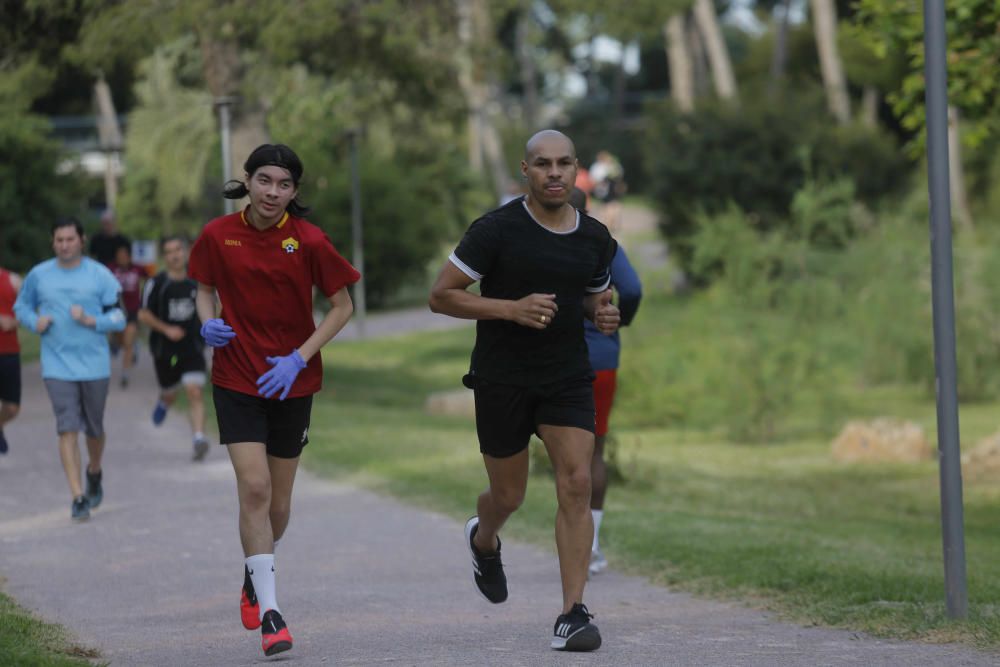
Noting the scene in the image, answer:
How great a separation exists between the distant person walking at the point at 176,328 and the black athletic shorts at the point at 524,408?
23.4ft

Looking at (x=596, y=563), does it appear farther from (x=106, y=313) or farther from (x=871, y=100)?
(x=871, y=100)

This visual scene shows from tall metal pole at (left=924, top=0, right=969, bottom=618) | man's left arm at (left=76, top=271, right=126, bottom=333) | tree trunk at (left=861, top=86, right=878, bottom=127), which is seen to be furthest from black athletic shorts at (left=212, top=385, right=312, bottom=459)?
tree trunk at (left=861, top=86, right=878, bottom=127)

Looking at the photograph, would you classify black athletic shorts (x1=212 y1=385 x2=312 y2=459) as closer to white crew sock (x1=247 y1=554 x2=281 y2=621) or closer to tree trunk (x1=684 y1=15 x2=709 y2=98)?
white crew sock (x1=247 y1=554 x2=281 y2=621)

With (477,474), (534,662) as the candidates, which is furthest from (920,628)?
(477,474)

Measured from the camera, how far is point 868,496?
16.4m

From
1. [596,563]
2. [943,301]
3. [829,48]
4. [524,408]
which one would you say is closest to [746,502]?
[596,563]

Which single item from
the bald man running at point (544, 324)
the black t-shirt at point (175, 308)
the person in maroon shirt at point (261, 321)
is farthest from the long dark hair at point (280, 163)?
the black t-shirt at point (175, 308)

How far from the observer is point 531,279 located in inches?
251

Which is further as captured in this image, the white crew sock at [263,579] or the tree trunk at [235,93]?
the tree trunk at [235,93]

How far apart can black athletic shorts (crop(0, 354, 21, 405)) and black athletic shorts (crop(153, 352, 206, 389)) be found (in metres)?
2.21

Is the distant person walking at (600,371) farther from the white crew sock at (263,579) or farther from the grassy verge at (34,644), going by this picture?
the grassy verge at (34,644)

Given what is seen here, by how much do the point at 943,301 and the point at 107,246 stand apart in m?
16.1

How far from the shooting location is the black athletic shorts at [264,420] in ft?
21.7

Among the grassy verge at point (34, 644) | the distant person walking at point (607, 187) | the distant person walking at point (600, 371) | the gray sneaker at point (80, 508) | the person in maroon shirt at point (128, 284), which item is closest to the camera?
the grassy verge at point (34, 644)
